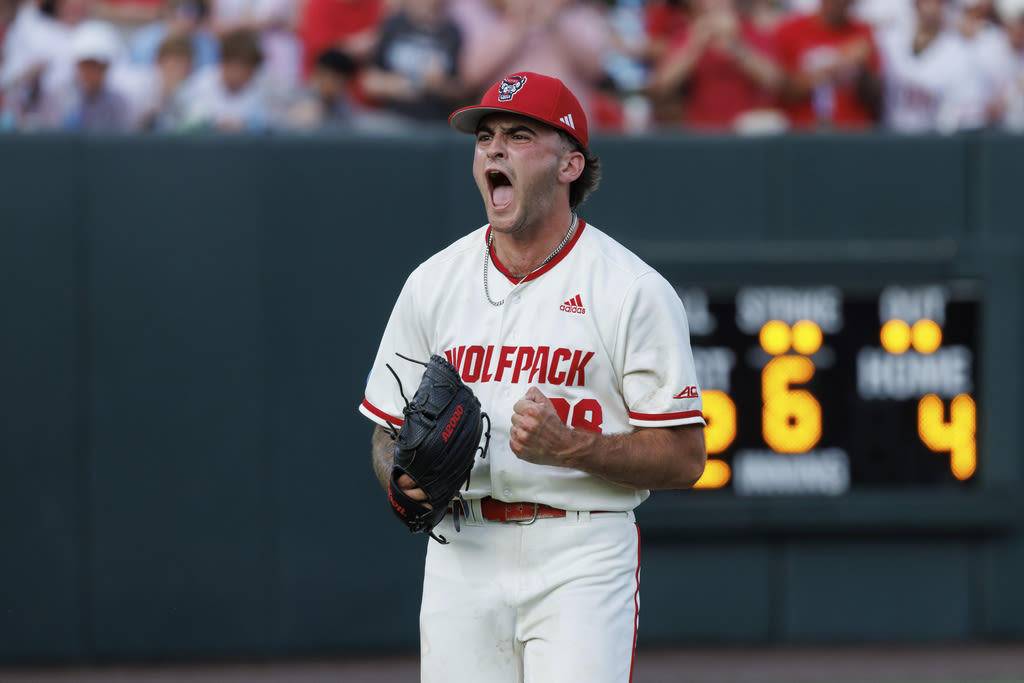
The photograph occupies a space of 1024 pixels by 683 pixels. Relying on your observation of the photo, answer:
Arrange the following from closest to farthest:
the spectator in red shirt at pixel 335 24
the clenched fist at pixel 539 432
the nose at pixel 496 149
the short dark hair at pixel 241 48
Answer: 1. the clenched fist at pixel 539 432
2. the nose at pixel 496 149
3. the short dark hair at pixel 241 48
4. the spectator in red shirt at pixel 335 24

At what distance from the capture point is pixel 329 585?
6.42 meters

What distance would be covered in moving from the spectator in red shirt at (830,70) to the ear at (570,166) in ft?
13.9

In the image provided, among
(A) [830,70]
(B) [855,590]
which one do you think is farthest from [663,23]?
(B) [855,590]

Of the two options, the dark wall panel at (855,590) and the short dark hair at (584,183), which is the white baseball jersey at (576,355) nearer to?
the short dark hair at (584,183)

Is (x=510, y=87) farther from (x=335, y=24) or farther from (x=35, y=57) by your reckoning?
(x=35, y=57)

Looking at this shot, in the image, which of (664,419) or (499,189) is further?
(499,189)

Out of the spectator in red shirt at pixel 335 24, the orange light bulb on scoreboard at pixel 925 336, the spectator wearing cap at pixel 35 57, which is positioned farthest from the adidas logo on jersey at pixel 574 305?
the spectator wearing cap at pixel 35 57

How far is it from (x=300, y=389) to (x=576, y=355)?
11.2 feet

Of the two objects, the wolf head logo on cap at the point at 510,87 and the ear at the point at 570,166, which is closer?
the wolf head logo on cap at the point at 510,87

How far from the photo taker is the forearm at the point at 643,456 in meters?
3.06

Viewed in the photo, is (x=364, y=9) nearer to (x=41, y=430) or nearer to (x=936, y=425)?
(x=41, y=430)

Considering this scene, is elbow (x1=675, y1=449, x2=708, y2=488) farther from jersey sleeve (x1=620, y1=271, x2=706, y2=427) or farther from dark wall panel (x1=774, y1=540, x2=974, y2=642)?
dark wall panel (x1=774, y1=540, x2=974, y2=642)

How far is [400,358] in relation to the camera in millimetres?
3453

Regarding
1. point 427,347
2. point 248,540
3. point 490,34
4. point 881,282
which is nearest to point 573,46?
point 490,34
